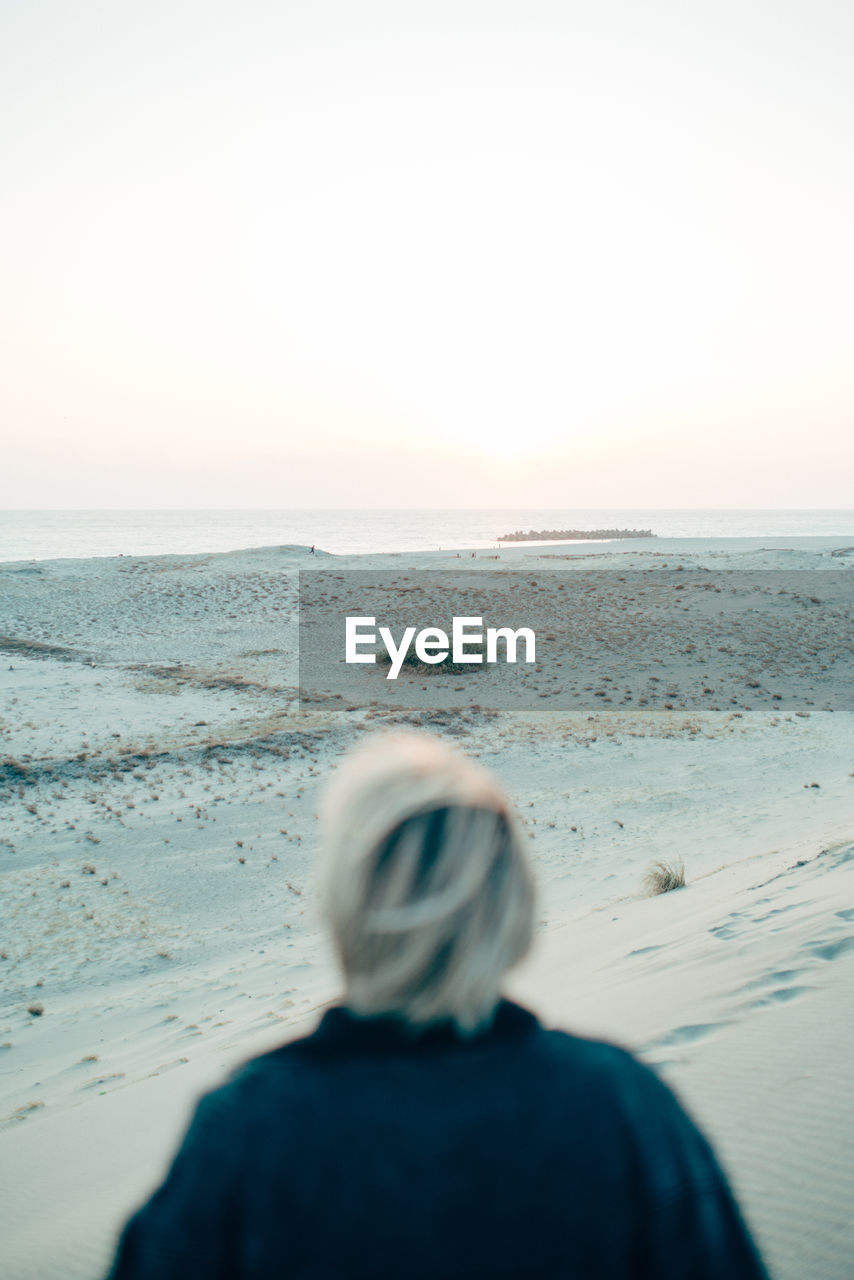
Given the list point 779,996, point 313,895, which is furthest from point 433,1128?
point 313,895

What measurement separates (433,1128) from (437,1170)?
0.06m

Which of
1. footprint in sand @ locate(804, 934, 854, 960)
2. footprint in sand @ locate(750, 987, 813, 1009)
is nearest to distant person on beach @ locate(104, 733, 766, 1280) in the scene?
footprint in sand @ locate(750, 987, 813, 1009)

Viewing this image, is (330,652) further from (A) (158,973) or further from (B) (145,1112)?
(B) (145,1112)

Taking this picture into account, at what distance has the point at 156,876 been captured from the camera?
360 inches

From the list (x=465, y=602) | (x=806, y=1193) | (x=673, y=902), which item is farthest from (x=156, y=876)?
(x=465, y=602)

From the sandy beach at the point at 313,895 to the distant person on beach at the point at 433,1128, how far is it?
0.23m

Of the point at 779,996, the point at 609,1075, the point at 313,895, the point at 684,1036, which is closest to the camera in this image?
the point at 609,1075

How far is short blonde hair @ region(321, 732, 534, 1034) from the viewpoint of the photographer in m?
1.26

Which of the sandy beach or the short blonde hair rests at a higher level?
the short blonde hair

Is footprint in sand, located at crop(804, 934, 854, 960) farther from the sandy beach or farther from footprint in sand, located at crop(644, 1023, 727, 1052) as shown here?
footprint in sand, located at crop(644, 1023, 727, 1052)

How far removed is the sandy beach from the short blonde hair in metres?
0.16

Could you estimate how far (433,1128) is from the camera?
1.16 m

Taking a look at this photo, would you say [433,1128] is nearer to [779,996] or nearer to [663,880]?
[779,996]

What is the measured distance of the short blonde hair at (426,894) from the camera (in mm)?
1265
